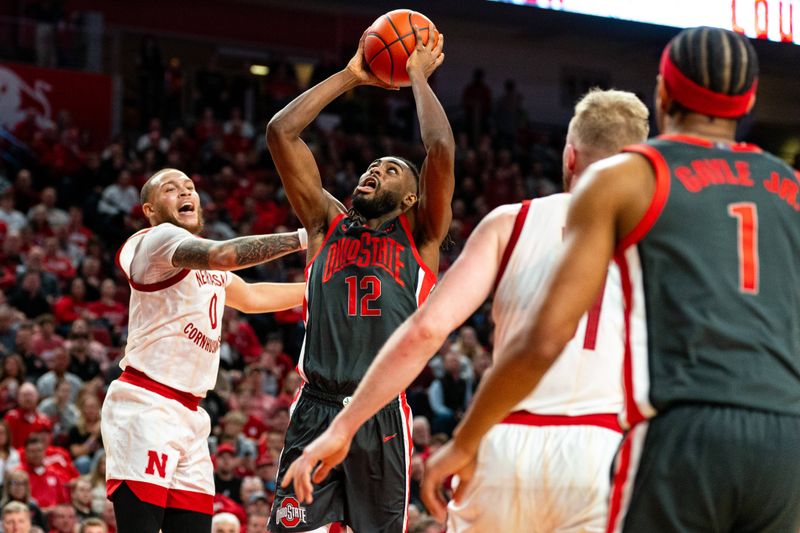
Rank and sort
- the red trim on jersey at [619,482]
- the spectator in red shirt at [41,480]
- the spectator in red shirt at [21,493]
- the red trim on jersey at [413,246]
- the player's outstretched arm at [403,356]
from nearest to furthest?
the red trim on jersey at [619,482] → the player's outstretched arm at [403,356] → the red trim on jersey at [413,246] → the spectator in red shirt at [21,493] → the spectator in red shirt at [41,480]

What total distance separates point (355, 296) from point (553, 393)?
222 centimetres

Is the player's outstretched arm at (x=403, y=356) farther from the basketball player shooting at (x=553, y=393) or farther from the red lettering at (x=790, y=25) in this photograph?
the red lettering at (x=790, y=25)

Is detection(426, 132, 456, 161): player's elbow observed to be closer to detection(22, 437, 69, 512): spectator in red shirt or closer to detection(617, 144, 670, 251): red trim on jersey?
detection(617, 144, 670, 251): red trim on jersey

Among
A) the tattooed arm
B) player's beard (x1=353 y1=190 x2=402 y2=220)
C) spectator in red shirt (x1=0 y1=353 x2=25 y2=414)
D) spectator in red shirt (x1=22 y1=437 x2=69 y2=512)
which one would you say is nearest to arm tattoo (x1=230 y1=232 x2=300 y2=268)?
the tattooed arm

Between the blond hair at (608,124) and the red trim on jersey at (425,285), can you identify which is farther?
the red trim on jersey at (425,285)

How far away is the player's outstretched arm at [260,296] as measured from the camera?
258 inches

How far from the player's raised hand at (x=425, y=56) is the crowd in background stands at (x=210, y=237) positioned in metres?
4.81

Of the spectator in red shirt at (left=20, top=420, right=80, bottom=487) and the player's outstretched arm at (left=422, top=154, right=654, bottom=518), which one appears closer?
the player's outstretched arm at (left=422, top=154, right=654, bottom=518)

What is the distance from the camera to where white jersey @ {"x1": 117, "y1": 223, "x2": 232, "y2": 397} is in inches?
234

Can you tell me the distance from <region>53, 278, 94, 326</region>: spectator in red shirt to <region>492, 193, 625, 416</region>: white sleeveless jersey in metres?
10.5

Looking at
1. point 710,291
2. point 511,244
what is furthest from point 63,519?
point 710,291

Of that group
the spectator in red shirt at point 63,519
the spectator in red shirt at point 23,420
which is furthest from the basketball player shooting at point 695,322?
the spectator in red shirt at point 23,420

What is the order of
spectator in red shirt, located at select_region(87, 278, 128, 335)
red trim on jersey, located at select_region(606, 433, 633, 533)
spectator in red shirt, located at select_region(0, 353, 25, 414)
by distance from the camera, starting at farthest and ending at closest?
spectator in red shirt, located at select_region(87, 278, 128, 335) → spectator in red shirt, located at select_region(0, 353, 25, 414) → red trim on jersey, located at select_region(606, 433, 633, 533)

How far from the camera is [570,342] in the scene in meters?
3.66
